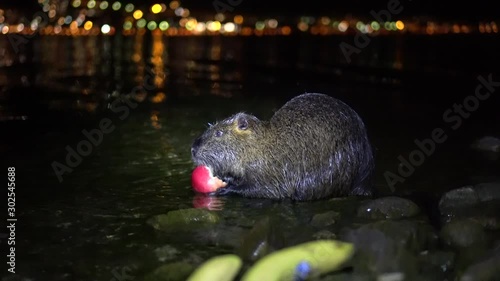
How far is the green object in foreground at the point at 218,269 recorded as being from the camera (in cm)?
440

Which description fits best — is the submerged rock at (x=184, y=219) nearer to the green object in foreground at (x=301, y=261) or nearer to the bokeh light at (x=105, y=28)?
the green object in foreground at (x=301, y=261)

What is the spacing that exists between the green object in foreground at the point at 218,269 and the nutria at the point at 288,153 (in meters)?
1.86

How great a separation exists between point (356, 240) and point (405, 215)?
1.10 m

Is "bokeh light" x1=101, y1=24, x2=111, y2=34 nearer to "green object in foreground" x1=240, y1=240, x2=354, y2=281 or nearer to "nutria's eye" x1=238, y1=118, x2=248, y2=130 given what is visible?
"nutria's eye" x1=238, y1=118, x2=248, y2=130

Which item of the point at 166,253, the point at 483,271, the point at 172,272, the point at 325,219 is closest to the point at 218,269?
the point at 172,272

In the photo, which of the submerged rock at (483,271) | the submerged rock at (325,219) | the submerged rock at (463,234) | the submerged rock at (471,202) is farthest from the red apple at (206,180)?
the submerged rock at (483,271)

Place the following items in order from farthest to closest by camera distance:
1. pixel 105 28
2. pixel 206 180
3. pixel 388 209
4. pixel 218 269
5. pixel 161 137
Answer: pixel 105 28 → pixel 161 137 → pixel 206 180 → pixel 388 209 → pixel 218 269

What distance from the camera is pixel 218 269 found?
4.51 meters

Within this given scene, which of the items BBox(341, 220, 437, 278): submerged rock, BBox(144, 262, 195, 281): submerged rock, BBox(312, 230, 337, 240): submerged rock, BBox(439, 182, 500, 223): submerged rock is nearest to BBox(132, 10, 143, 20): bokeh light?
BBox(439, 182, 500, 223): submerged rock

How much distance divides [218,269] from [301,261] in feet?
1.87

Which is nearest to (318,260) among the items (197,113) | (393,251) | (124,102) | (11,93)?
(393,251)

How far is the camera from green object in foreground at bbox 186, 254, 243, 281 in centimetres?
440

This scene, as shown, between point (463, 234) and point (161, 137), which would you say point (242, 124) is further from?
point (161, 137)

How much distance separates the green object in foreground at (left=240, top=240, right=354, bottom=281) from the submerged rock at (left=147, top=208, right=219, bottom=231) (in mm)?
1267
